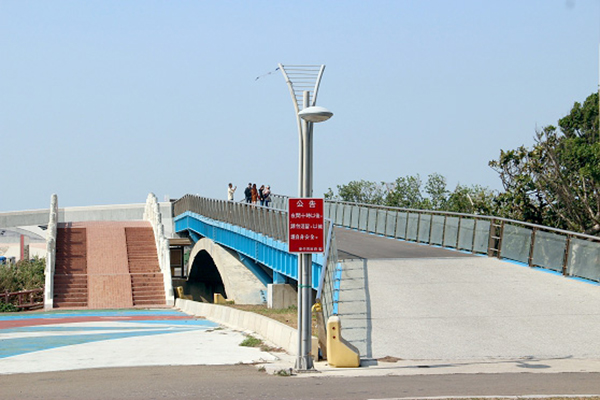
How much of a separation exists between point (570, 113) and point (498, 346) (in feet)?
143

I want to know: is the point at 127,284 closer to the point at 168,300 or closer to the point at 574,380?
the point at 168,300

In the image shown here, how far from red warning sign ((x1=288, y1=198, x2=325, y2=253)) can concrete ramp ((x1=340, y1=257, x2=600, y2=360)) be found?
2374 mm

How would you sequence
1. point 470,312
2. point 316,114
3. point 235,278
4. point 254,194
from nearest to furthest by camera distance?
point 316,114, point 470,312, point 235,278, point 254,194

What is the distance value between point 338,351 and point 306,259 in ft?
5.83

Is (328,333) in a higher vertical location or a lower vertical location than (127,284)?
higher

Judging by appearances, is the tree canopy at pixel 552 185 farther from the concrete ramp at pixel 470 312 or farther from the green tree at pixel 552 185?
the concrete ramp at pixel 470 312

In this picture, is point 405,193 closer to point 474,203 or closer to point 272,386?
point 474,203

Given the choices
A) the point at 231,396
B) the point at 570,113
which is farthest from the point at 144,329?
the point at 570,113

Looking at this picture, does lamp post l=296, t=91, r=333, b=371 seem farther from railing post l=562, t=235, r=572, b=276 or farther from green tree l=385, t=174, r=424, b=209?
green tree l=385, t=174, r=424, b=209

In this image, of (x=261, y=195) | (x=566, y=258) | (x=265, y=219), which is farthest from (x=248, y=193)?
(x=566, y=258)

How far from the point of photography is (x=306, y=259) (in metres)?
15.1

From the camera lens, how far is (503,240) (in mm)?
25438

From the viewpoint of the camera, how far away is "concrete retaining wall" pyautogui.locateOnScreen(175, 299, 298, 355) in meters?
17.5

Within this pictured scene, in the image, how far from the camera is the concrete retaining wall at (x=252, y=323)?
17.5m
